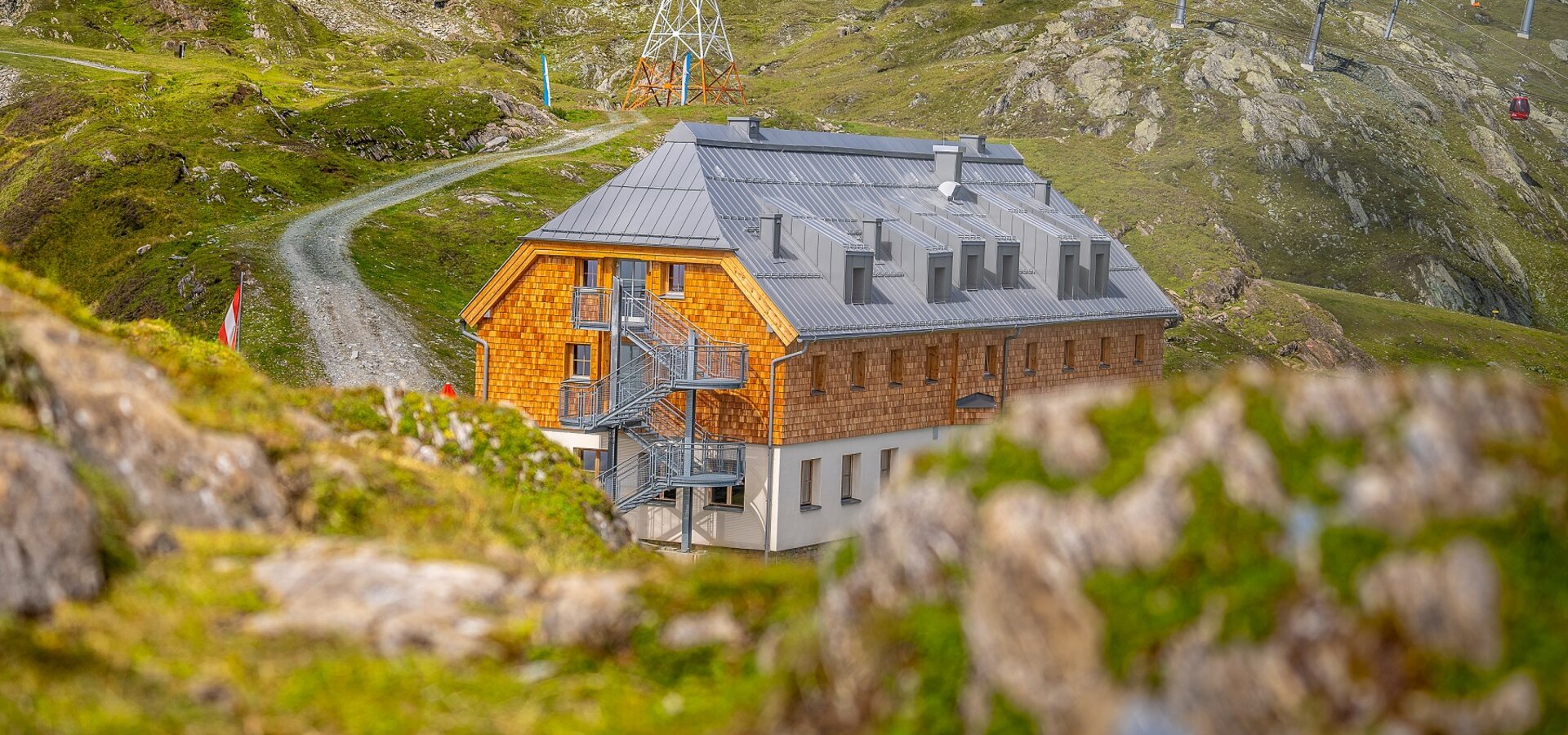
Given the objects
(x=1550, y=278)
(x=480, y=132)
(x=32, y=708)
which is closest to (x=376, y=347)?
(x=480, y=132)

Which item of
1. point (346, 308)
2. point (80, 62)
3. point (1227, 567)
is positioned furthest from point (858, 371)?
point (80, 62)

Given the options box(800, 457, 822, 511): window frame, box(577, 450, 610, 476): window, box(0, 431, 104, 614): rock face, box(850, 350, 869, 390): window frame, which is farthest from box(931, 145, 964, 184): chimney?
box(0, 431, 104, 614): rock face

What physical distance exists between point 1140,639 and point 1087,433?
1843 millimetres

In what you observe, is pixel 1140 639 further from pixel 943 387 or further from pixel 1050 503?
pixel 943 387

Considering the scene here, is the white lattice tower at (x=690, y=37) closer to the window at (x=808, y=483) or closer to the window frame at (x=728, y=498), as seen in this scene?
the window at (x=808, y=483)

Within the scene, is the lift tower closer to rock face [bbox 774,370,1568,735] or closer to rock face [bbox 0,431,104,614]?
rock face [bbox 0,431,104,614]

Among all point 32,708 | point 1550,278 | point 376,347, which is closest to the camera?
point 32,708

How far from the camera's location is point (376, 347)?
6256cm

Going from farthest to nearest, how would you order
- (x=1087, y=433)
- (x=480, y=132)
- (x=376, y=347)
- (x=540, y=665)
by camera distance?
(x=480, y=132) < (x=376, y=347) < (x=540, y=665) < (x=1087, y=433)

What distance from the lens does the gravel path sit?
6034cm

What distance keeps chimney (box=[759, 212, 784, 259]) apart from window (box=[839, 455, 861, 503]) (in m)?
5.89

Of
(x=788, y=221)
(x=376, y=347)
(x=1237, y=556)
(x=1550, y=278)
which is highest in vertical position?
(x=1237, y=556)

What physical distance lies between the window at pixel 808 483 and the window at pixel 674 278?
5.82 metres

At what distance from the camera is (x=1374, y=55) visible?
580ft
